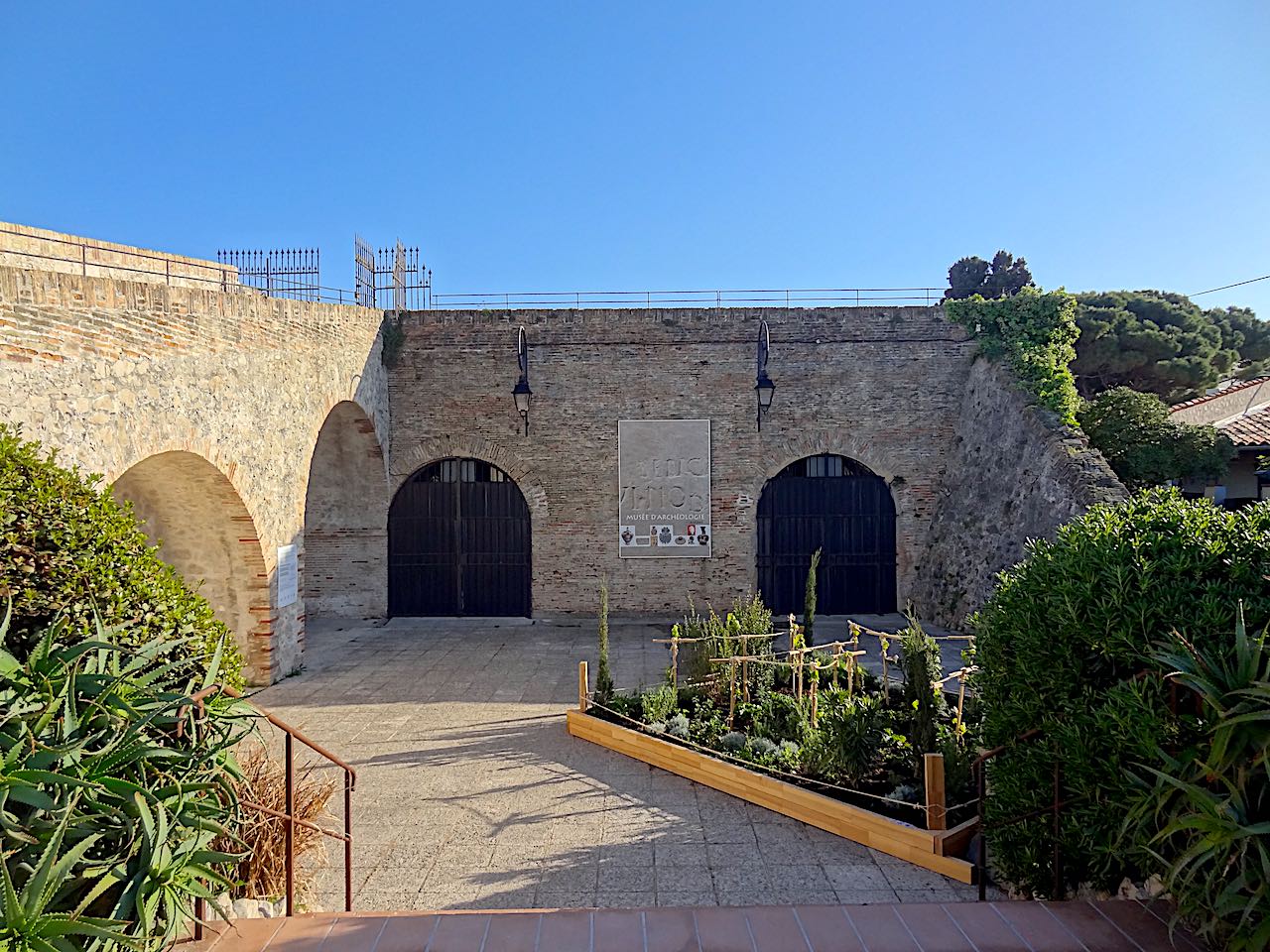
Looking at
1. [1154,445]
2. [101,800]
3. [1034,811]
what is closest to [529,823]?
[101,800]

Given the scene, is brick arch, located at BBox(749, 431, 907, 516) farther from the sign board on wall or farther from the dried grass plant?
the dried grass plant

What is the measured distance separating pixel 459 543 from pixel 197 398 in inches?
231

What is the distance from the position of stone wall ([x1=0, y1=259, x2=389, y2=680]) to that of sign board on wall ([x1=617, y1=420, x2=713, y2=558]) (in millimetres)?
4217

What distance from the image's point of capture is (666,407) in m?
12.0

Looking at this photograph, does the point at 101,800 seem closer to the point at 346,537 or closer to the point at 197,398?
the point at 197,398

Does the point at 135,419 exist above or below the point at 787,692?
above

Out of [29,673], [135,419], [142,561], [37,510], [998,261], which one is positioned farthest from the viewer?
[998,261]

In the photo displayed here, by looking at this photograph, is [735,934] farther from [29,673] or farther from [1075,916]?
[29,673]

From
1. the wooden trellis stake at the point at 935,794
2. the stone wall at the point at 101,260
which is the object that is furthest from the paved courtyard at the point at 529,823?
the stone wall at the point at 101,260

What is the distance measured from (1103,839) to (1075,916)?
1.13ft

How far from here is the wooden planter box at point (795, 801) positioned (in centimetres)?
433

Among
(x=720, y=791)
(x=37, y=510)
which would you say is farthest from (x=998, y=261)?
(x=37, y=510)

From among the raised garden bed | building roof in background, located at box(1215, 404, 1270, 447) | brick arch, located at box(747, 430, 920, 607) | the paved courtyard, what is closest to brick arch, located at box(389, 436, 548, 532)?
brick arch, located at box(747, 430, 920, 607)

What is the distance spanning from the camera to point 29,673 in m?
2.71
